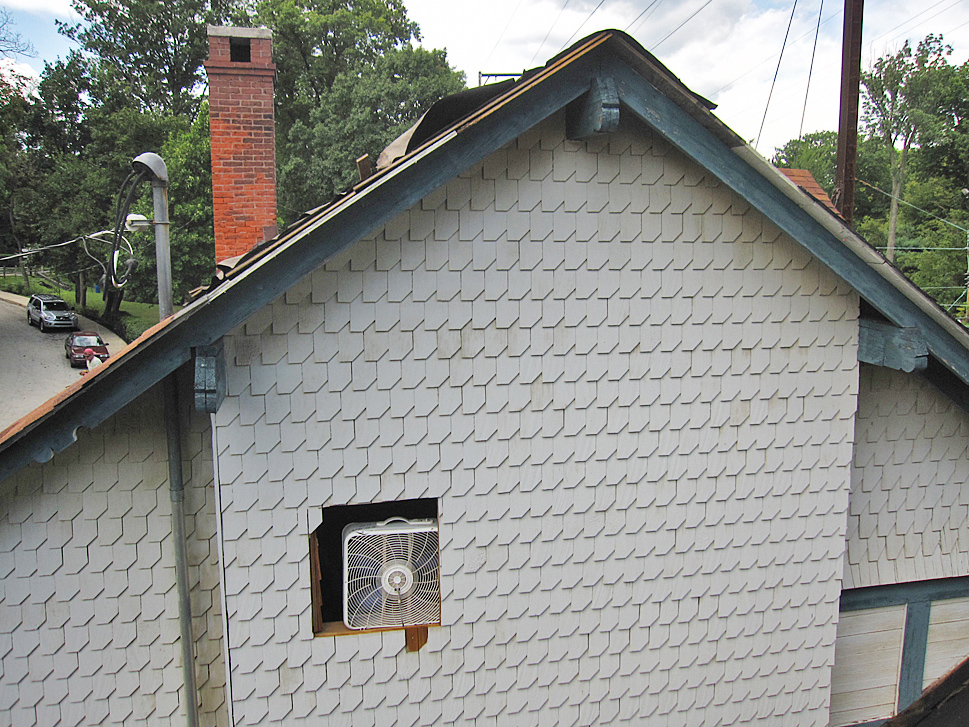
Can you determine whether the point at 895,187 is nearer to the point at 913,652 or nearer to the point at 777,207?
the point at 913,652

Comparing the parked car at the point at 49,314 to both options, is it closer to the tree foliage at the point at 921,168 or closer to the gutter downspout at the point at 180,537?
the gutter downspout at the point at 180,537

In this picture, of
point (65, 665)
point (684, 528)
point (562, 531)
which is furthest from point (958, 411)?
point (65, 665)

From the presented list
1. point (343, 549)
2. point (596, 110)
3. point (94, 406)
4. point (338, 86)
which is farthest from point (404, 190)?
point (338, 86)

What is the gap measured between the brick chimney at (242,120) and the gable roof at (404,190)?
232 inches

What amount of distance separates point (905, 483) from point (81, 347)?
31.0 metres

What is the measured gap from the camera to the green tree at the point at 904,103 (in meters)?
39.2

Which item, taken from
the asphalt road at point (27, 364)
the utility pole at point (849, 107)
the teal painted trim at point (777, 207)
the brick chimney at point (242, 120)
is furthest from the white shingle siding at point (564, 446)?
the asphalt road at point (27, 364)

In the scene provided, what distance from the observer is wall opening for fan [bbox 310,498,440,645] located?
4.36 meters

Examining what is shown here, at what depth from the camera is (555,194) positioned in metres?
4.23

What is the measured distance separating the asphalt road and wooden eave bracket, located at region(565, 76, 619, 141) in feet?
86.5

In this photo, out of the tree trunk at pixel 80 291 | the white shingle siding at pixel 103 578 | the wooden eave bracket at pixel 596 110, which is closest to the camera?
the wooden eave bracket at pixel 596 110

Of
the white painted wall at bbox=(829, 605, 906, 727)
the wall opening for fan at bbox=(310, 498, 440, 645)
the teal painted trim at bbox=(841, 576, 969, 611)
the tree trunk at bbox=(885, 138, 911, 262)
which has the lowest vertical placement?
the white painted wall at bbox=(829, 605, 906, 727)

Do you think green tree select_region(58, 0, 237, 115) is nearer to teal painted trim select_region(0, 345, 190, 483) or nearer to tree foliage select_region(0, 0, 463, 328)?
tree foliage select_region(0, 0, 463, 328)

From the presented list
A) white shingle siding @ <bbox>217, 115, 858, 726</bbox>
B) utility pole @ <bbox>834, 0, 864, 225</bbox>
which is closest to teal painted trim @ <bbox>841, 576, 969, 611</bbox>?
white shingle siding @ <bbox>217, 115, 858, 726</bbox>
